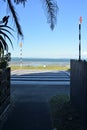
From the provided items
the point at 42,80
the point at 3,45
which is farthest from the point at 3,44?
the point at 42,80

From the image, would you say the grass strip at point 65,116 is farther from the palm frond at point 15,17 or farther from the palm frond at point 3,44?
the palm frond at point 15,17

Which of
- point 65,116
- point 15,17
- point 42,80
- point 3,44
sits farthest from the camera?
point 42,80

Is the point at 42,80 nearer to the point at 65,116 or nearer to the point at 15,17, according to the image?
the point at 15,17

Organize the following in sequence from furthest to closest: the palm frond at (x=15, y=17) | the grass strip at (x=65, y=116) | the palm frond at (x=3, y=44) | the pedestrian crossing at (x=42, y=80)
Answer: the pedestrian crossing at (x=42, y=80) < the palm frond at (x=15, y=17) < the palm frond at (x=3, y=44) < the grass strip at (x=65, y=116)

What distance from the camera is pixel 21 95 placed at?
54.4 feet

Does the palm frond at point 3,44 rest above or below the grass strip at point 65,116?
above

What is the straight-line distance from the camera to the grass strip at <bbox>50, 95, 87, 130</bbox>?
9.66 metres

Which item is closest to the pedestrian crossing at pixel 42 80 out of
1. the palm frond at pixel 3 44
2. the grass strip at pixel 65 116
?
the grass strip at pixel 65 116

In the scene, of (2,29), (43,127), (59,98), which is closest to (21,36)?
(2,29)

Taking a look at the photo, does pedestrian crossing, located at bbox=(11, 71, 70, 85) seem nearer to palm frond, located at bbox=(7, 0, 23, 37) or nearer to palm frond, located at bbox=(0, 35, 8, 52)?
palm frond, located at bbox=(7, 0, 23, 37)

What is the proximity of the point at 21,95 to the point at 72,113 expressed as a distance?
5.75m

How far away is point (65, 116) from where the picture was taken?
10812mm

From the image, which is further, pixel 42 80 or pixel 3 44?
pixel 42 80

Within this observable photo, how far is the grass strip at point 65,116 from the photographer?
31.7 ft
